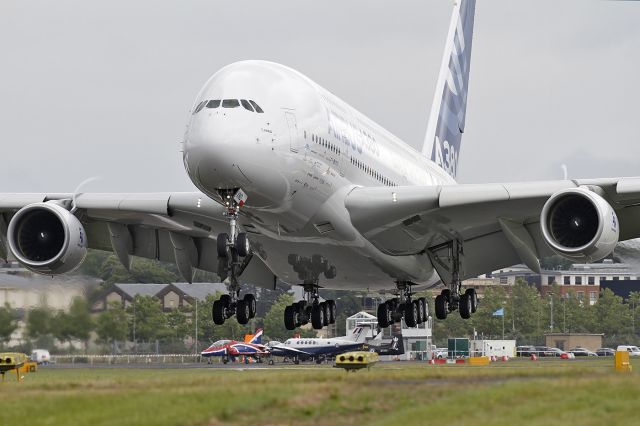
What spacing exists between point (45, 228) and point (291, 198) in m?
9.72

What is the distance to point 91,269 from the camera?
49.6 meters

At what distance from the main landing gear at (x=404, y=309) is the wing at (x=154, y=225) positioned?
451cm

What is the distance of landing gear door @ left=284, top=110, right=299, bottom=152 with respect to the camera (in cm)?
3481

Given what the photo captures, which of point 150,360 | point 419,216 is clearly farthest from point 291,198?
point 150,360

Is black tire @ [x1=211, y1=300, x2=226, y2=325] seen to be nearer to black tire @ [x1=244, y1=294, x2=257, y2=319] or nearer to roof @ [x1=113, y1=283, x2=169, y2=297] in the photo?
black tire @ [x1=244, y1=294, x2=257, y2=319]

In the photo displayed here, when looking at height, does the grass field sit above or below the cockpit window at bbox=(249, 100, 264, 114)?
below

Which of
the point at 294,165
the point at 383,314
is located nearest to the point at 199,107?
the point at 294,165

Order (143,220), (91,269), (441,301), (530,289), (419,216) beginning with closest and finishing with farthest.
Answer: (419,216) < (143,220) < (441,301) < (91,269) < (530,289)

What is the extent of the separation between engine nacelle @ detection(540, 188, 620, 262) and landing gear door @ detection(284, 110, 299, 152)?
7.25 meters

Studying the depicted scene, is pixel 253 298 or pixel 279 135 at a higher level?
pixel 279 135

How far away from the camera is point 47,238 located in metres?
41.5

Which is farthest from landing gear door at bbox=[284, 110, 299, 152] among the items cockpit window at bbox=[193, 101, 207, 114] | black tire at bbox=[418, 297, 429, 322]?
black tire at bbox=[418, 297, 429, 322]

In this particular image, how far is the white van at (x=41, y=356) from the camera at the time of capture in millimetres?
48509

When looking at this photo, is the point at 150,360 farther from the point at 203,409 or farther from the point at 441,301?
the point at 203,409
